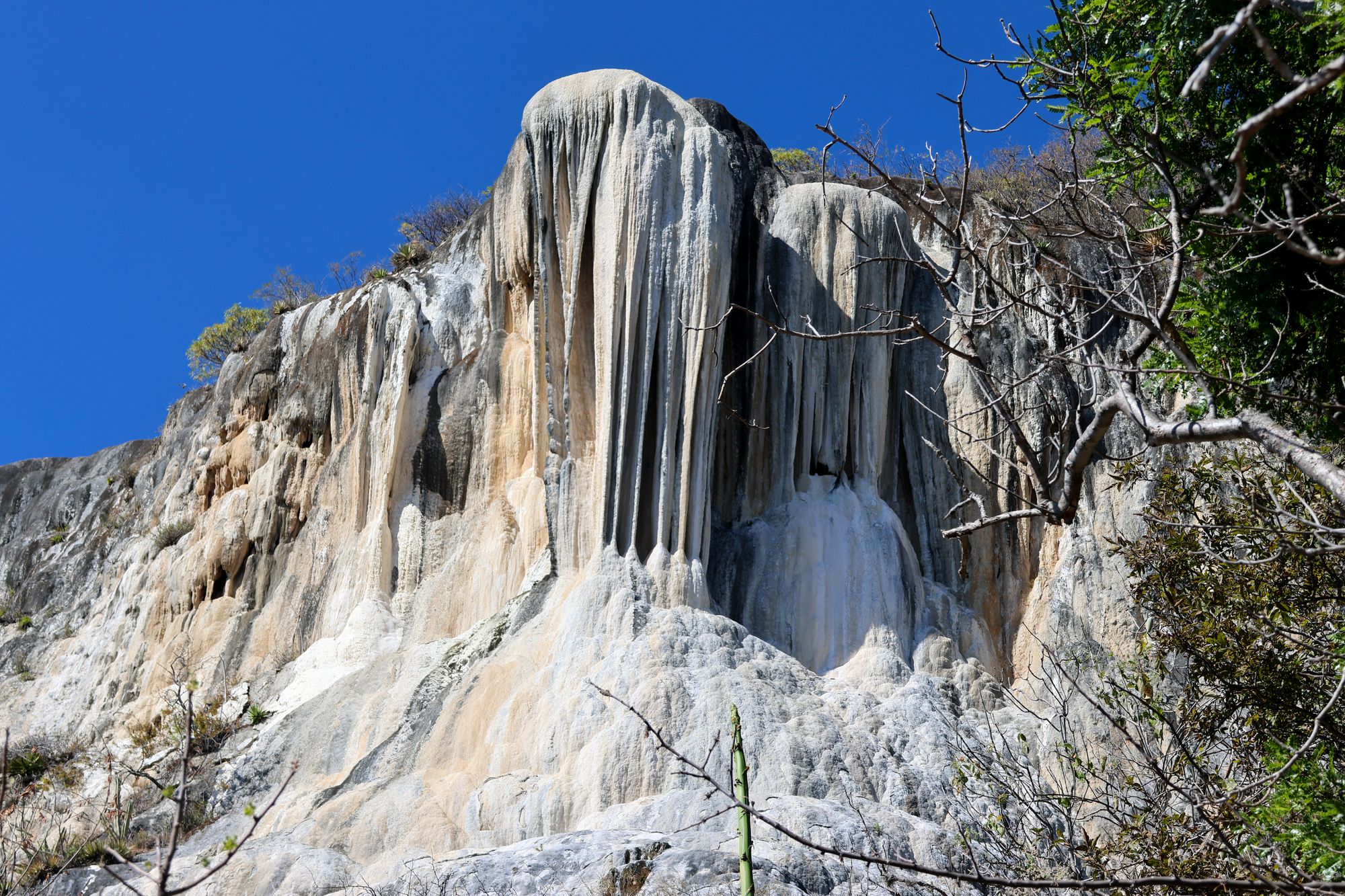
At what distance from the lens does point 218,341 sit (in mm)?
30750

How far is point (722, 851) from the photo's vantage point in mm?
9859

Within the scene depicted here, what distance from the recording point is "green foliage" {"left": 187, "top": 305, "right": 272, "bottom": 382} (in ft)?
98.9

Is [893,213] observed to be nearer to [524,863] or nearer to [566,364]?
[566,364]

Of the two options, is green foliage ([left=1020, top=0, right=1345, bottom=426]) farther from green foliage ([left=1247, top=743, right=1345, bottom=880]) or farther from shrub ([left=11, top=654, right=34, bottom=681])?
shrub ([left=11, top=654, right=34, bottom=681])

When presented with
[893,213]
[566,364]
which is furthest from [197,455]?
[893,213]

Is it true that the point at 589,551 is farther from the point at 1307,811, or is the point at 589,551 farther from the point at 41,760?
the point at 1307,811

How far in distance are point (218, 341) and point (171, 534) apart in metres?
10.6

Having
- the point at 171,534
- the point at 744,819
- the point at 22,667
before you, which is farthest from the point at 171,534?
the point at 744,819

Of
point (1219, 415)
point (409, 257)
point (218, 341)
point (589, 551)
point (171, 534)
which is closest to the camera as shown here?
point (1219, 415)

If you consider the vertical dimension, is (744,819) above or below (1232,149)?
below

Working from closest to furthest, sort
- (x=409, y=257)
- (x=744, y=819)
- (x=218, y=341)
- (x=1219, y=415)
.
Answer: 1. (x=744, y=819)
2. (x=1219, y=415)
3. (x=409, y=257)
4. (x=218, y=341)

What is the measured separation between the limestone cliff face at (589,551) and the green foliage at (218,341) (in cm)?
912

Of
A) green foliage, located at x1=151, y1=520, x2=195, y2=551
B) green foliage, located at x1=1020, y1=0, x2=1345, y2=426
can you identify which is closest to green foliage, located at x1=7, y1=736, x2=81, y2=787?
green foliage, located at x1=151, y1=520, x2=195, y2=551

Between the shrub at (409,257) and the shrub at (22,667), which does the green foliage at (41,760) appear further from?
the shrub at (409,257)
